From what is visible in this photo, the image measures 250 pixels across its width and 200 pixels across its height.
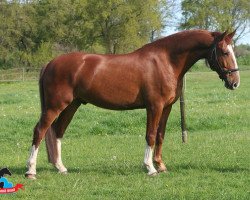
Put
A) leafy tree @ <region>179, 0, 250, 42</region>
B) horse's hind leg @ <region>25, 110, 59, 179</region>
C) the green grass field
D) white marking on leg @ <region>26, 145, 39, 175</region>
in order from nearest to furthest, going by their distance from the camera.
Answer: the green grass field < white marking on leg @ <region>26, 145, 39, 175</region> < horse's hind leg @ <region>25, 110, 59, 179</region> < leafy tree @ <region>179, 0, 250, 42</region>

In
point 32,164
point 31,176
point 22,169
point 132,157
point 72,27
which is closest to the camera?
point 31,176

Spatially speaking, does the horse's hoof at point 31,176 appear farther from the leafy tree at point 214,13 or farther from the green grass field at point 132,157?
the leafy tree at point 214,13

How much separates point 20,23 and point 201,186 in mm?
48830

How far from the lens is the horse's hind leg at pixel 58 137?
823 cm

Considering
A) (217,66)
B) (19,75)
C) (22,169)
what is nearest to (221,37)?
(217,66)

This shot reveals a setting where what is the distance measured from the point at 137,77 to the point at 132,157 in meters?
2.14

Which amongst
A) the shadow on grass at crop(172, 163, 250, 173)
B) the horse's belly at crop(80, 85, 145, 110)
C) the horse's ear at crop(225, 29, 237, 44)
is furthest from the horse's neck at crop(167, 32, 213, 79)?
the shadow on grass at crop(172, 163, 250, 173)

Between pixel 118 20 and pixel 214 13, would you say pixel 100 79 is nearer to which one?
pixel 118 20

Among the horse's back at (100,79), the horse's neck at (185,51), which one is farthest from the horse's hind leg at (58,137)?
the horse's neck at (185,51)

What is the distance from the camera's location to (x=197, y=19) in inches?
2872

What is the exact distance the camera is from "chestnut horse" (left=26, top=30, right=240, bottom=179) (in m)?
7.83

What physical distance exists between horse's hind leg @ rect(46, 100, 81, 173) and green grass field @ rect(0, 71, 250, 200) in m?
0.18

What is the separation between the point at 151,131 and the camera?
26.1 ft

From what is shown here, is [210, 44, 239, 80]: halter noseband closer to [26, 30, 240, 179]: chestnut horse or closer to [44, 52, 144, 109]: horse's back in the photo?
[26, 30, 240, 179]: chestnut horse
